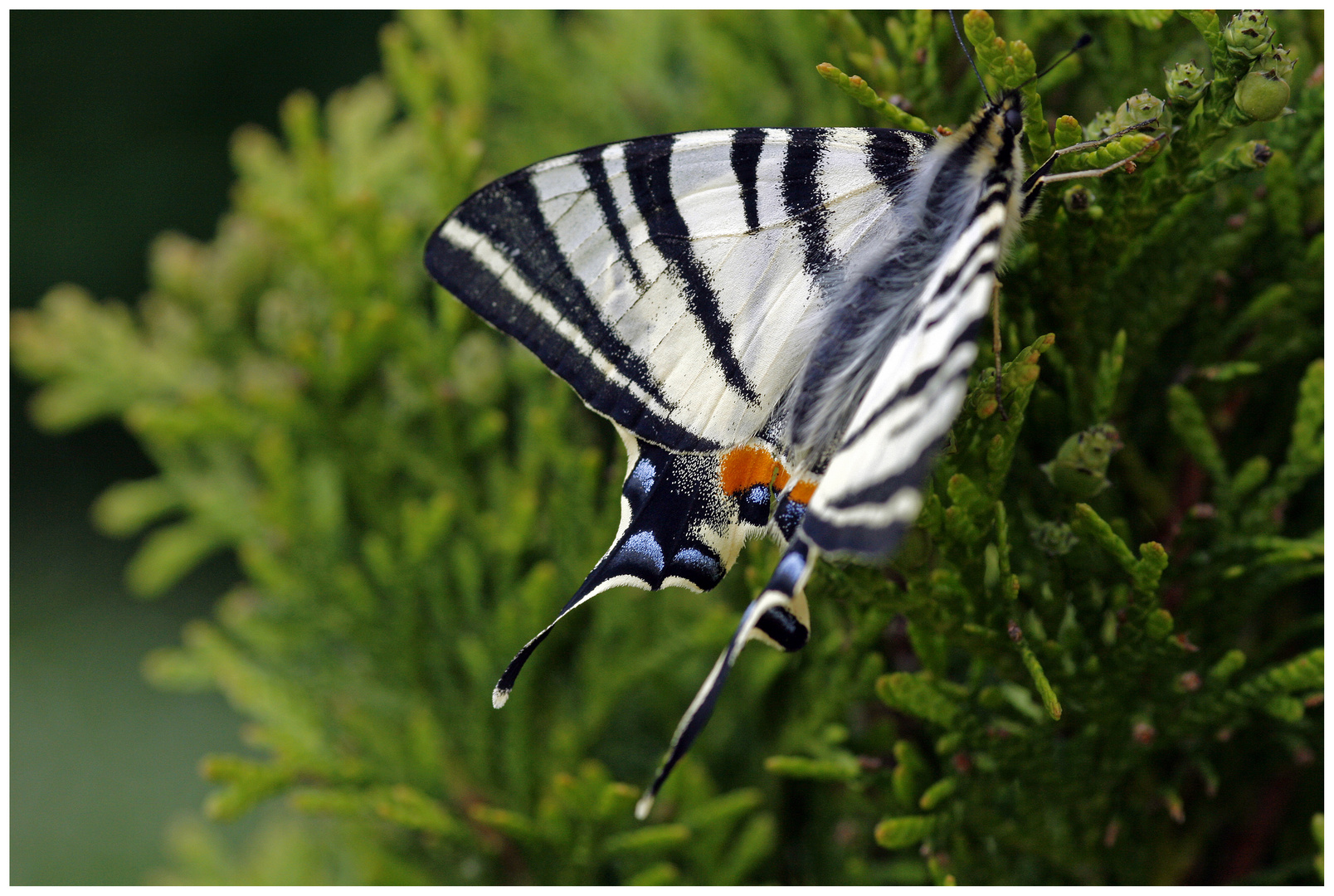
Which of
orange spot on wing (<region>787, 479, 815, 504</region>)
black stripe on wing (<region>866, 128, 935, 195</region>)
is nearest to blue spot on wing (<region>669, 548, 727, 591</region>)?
orange spot on wing (<region>787, 479, 815, 504</region>)

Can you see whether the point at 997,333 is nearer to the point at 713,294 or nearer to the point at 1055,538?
the point at 1055,538

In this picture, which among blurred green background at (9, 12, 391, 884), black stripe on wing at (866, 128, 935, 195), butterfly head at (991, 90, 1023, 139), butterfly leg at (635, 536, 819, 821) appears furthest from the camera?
blurred green background at (9, 12, 391, 884)

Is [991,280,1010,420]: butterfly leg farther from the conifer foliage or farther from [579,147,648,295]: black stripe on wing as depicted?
[579,147,648,295]: black stripe on wing

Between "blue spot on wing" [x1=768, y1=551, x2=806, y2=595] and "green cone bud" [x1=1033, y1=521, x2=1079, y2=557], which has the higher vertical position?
"blue spot on wing" [x1=768, y1=551, x2=806, y2=595]

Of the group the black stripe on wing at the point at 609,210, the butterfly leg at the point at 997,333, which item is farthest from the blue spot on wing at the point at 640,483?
the butterfly leg at the point at 997,333

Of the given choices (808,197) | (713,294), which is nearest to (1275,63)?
(808,197)

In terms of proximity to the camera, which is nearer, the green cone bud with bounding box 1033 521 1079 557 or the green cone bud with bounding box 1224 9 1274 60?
the green cone bud with bounding box 1224 9 1274 60
